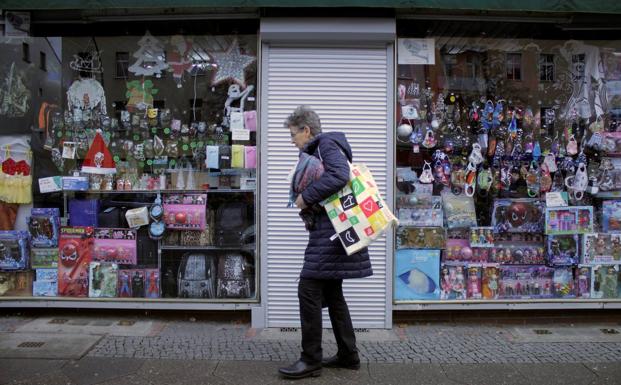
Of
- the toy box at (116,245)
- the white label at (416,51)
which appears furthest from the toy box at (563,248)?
the toy box at (116,245)

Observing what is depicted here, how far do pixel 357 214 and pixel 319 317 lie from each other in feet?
2.60

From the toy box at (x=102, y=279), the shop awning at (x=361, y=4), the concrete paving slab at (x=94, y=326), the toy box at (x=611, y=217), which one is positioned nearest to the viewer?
the shop awning at (x=361, y=4)

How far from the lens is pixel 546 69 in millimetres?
5668

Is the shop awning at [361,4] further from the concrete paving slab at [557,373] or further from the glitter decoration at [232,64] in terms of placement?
the concrete paving slab at [557,373]

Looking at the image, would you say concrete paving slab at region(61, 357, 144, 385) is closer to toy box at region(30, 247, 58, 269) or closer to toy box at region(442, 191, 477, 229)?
toy box at region(30, 247, 58, 269)

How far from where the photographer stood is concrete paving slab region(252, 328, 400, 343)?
4.90 meters

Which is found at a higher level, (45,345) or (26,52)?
(26,52)

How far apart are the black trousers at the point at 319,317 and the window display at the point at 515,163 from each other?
157 centimetres

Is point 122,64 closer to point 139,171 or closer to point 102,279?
point 139,171

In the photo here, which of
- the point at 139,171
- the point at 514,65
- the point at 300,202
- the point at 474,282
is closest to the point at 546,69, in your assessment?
the point at 514,65

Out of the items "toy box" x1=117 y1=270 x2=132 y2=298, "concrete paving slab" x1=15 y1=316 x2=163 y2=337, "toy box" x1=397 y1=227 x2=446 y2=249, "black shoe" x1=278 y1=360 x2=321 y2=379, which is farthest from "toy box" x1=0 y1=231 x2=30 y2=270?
"toy box" x1=397 y1=227 x2=446 y2=249

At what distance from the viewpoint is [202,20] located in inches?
209

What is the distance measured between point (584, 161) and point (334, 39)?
275 cm

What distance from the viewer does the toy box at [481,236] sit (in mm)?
5535
